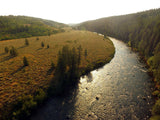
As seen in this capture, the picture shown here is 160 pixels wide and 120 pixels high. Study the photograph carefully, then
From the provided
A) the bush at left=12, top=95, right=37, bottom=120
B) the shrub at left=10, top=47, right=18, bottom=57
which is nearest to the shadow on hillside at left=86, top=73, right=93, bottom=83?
the bush at left=12, top=95, right=37, bottom=120

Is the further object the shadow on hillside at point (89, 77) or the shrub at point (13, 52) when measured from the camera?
the shrub at point (13, 52)

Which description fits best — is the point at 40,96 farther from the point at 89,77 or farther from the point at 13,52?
the point at 13,52

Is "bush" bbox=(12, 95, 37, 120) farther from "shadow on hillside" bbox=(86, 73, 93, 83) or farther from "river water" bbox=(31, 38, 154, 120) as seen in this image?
"shadow on hillside" bbox=(86, 73, 93, 83)

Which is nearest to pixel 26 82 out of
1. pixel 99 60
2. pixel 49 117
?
pixel 49 117

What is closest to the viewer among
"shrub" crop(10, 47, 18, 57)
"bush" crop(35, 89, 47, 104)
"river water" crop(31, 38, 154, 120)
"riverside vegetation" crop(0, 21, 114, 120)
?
"riverside vegetation" crop(0, 21, 114, 120)

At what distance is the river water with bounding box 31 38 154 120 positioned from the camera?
68.8ft

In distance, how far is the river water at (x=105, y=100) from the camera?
21.0 metres

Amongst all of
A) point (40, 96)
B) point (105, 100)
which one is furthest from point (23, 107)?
point (105, 100)

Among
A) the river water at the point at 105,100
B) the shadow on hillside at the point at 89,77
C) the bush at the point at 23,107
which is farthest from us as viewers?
the shadow on hillside at the point at 89,77

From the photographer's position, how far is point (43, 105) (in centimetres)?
2327

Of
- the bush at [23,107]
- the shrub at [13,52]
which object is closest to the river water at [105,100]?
the bush at [23,107]

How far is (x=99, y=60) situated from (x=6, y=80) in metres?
42.0

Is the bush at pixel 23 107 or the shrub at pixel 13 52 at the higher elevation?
the shrub at pixel 13 52

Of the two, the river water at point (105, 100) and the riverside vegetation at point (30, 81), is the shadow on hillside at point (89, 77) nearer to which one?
the river water at point (105, 100)
